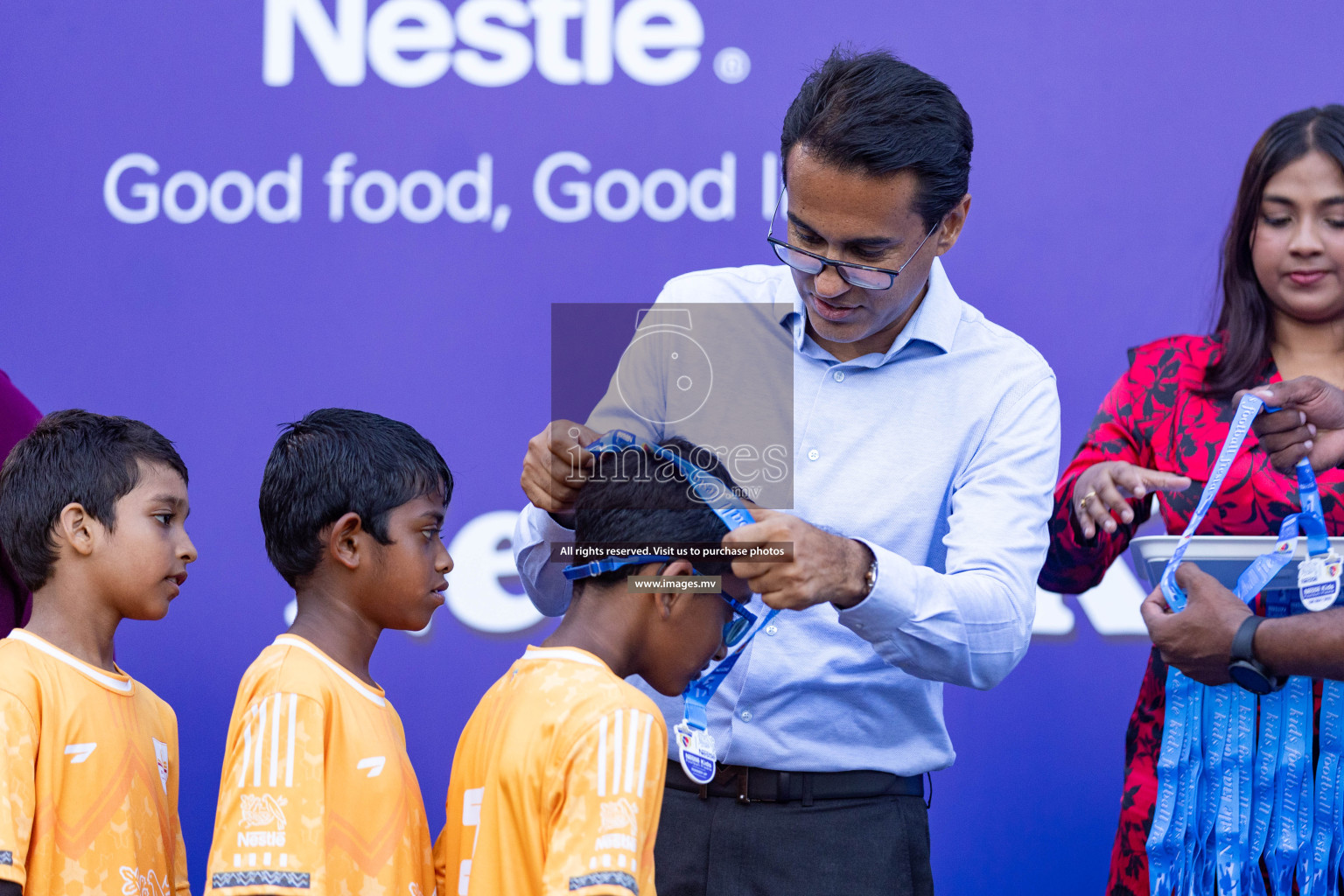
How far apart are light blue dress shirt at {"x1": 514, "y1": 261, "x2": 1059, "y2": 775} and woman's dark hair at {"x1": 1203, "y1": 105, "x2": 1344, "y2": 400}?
1.49 ft

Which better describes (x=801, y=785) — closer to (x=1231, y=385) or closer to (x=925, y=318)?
(x=925, y=318)

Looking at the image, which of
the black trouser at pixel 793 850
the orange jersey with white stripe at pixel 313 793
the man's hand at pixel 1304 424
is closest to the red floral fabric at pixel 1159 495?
the man's hand at pixel 1304 424

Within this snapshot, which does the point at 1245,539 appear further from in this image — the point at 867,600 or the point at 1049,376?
the point at 867,600

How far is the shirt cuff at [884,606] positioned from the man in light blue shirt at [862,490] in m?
0.14

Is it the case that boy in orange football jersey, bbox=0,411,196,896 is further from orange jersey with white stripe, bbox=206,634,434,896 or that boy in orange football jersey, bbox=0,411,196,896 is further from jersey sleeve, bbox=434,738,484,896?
jersey sleeve, bbox=434,738,484,896

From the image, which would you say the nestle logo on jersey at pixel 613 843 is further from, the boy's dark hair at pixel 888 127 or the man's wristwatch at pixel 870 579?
the boy's dark hair at pixel 888 127

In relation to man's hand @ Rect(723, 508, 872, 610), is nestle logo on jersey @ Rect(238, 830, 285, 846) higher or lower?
lower

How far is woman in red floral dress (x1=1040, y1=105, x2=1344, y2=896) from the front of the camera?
2.14 metres

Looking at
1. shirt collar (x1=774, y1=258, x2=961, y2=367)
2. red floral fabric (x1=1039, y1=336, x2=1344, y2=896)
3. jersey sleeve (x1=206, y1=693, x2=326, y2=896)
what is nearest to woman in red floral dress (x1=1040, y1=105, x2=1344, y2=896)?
red floral fabric (x1=1039, y1=336, x2=1344, y2=896)

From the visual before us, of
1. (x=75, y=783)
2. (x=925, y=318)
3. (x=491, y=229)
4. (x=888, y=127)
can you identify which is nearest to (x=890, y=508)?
(x=925, y=318)

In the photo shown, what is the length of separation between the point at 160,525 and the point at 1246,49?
2.65 meters

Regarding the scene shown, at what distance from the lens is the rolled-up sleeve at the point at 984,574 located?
5.26 feet

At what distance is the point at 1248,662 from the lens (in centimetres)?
198

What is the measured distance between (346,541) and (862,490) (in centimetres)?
81
